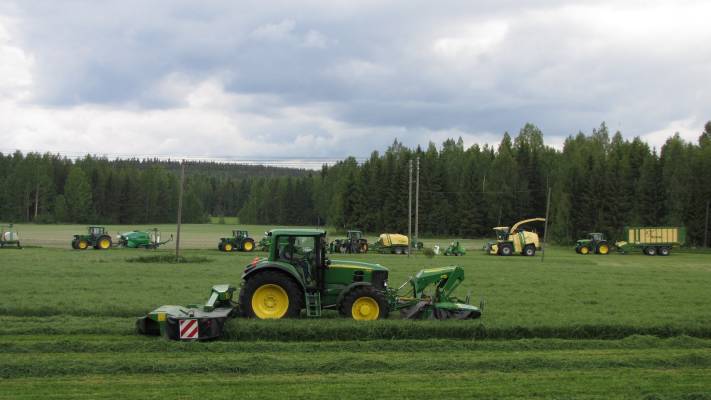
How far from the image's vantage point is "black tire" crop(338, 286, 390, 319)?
1285 centimetres

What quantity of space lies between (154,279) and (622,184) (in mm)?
58499

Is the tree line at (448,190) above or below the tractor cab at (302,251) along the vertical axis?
above

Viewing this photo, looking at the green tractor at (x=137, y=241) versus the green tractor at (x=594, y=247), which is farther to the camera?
the green tractor at (x=594, y=247)

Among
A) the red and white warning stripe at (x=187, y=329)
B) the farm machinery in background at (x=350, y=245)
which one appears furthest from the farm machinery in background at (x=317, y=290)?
the farm machinery in background at (x=350, y=245)

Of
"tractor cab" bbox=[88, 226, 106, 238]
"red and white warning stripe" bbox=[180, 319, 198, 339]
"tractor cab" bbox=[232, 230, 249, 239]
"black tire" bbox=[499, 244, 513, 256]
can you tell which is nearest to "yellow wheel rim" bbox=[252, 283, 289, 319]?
"red and white warning stripe" bbox=[180, 319, 198, 339]

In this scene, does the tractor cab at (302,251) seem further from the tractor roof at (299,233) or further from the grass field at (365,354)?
the grass field at (365,354)

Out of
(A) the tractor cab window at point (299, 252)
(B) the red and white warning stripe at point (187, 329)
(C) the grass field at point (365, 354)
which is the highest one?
(A) the tractor cab window at point (299, 252)

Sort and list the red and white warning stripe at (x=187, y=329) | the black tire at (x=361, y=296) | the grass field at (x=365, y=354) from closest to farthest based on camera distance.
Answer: the grass field at (x=365, y=354) → the red and white warning stripe at (x=187, y=329) → the black tire at (x=361, y=296)

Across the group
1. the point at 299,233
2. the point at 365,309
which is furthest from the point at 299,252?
the point at 365,309

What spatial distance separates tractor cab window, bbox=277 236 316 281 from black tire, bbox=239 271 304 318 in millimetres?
450

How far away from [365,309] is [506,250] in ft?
122

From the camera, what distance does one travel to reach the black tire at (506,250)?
159 ft

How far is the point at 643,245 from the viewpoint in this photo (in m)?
52.4

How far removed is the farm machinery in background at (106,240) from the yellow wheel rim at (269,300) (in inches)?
1324
